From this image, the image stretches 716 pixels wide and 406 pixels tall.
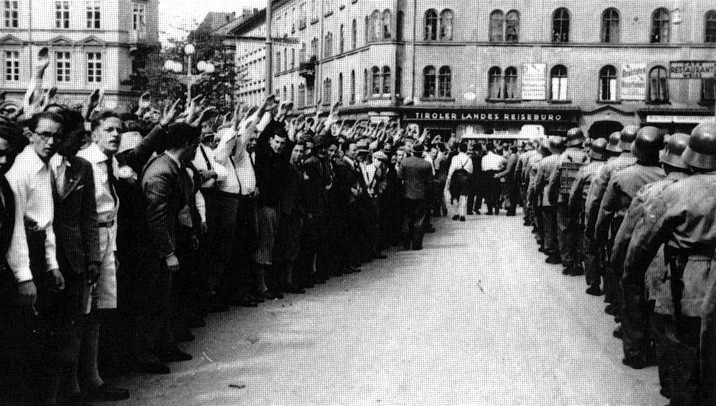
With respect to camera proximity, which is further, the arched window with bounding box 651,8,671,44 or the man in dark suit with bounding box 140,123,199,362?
the arched window with bounding box 651,8,671,44

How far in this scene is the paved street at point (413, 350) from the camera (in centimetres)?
660

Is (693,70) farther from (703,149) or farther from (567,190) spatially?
(703,149)

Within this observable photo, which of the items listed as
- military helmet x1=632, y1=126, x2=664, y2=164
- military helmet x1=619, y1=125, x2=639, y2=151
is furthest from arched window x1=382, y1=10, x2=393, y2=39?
military helmet x1=632, y1=126, x2=664, y2=164

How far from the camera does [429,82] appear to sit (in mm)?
52375

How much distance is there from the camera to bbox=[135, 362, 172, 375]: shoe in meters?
7.17

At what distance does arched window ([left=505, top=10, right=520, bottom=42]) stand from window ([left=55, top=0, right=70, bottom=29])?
36924mm

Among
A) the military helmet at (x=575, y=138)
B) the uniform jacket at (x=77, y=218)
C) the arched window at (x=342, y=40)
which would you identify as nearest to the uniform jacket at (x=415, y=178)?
the military helmet at (x=575, y=138)

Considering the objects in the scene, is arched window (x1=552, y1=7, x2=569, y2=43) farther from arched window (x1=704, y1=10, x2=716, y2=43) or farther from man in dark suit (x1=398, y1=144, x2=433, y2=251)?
man in dark suit (x1=398, y1=144, x2=433, y2=251)

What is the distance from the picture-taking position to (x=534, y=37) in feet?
170

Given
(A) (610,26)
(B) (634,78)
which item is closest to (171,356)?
(B) (634,78)

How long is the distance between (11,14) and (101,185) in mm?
70542

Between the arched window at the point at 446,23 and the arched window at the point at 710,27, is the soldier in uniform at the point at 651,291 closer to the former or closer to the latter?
the arched window at the point at 446,23

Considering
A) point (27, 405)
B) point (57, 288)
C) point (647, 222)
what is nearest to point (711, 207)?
point (647, 222)

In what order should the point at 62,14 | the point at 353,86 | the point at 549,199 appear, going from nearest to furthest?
the point at 549,199, the point at 353,86, the point at 62,14
